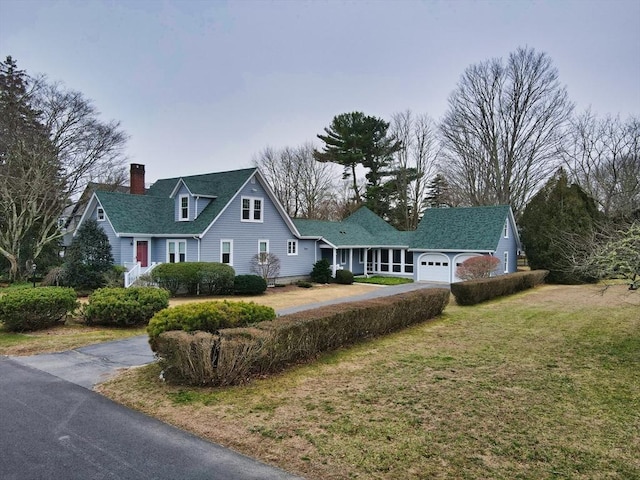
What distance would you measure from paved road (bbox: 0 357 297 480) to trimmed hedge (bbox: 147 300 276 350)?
1.76 meters

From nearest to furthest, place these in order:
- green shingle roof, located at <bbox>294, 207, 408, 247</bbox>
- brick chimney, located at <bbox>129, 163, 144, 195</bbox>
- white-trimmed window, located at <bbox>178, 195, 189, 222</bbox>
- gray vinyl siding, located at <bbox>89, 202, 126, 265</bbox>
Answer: gray vinyl siding, located at <bbox>89, 202, 126, 265</bbox>, white-trimmed window, located at <bbox>178, 195, 189, 222</bbox>, brick chimney, located at <bbox>129, 163, 144, 195</bbox>, green shingle roof, located at <bbox>294, 207, 408, 247</bbox>

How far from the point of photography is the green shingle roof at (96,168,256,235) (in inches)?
958

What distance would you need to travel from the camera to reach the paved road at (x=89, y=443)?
4.62 m

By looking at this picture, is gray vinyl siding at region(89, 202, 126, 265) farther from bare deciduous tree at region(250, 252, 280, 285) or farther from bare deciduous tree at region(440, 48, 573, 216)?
bare deciduous tree at region(440, 48, 573, 216)

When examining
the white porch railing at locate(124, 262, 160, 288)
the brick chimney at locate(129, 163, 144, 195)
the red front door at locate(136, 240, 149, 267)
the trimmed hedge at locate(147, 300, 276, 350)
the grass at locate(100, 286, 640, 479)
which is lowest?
the grass at locate(100, 286, 640, 479)

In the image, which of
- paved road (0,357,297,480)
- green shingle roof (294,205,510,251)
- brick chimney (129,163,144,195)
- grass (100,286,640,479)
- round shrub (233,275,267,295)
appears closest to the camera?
paved road (0,357,297,480)

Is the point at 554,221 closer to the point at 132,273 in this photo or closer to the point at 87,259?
the point at 132,273

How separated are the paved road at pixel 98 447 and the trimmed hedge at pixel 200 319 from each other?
5.78ft

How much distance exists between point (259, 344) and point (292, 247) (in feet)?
69.7

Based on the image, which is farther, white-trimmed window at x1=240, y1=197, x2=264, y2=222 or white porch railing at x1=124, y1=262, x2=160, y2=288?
white-trimmed window at x1=240, y1=197, x2=264, y2=222

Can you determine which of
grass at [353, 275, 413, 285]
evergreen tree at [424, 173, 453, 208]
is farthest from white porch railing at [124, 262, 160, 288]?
evergreen tree at [424, 173, 453, 208]

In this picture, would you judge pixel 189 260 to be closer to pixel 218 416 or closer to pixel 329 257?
pixel 329 257

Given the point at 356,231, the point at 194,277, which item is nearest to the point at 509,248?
the point at 356,231

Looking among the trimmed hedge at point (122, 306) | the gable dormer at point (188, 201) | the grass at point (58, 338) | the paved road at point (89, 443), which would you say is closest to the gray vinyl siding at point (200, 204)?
the gable dormer at point (188, 201)
